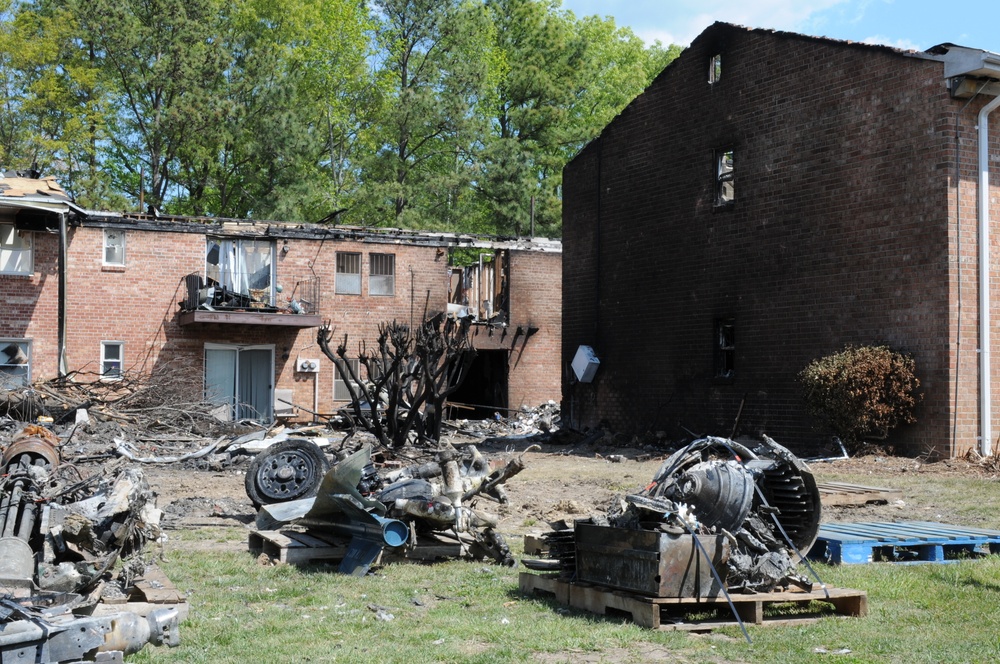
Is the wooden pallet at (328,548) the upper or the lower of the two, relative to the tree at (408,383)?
lower

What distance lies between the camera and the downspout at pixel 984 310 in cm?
1705

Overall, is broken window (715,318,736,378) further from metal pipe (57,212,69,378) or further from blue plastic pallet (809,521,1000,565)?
metal pipe (57,212,69,378)

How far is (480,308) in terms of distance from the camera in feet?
108

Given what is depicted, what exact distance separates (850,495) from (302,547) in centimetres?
660

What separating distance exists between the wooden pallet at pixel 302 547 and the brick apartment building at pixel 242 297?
1698 cm

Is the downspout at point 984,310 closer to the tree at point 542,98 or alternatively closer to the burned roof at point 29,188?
the burned roof at point 29,188

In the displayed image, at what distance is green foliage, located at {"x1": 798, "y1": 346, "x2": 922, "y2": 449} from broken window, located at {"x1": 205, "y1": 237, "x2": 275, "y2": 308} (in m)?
16.3

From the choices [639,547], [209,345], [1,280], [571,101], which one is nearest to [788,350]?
[639,547]

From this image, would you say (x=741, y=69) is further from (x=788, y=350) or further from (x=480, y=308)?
(x=480, y=308)

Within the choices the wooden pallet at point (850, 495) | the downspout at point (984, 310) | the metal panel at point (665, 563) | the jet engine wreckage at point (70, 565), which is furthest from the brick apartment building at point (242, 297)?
the metal panel at point (665, 563)

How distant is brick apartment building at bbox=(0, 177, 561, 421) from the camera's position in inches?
1054

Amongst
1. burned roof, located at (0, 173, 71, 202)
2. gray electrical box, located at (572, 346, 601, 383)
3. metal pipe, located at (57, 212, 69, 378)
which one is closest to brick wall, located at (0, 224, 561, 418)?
metal pipe, located at (57, 212, 69, 378)

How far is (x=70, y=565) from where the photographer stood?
7297mm

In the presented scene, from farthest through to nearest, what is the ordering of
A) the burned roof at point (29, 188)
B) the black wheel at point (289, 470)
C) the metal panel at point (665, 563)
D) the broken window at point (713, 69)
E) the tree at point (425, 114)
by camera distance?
the tree at point (425, 114) → the burned roof at point (29, 188) → the broken window at point (713, 69) → the black wheel at point (289, 470) → the metal panel at point (665, 563)
